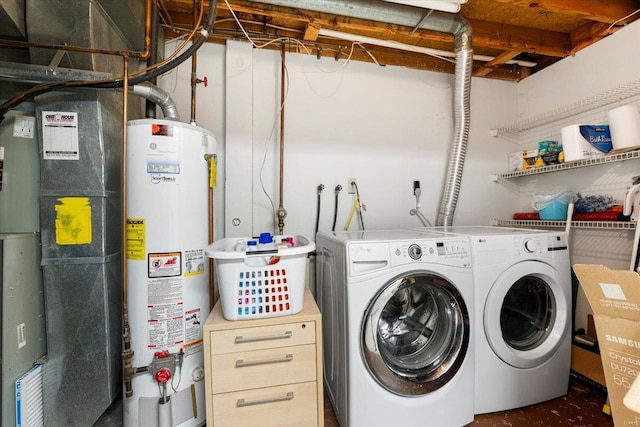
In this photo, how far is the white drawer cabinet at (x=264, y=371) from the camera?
1.13 metres

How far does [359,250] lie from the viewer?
50.9 inches

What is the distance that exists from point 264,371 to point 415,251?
875 millimetres

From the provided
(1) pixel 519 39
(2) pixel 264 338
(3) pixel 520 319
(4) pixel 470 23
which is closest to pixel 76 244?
(2) pixel 264 338

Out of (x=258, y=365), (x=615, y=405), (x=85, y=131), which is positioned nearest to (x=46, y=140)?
(x=85, y=131)

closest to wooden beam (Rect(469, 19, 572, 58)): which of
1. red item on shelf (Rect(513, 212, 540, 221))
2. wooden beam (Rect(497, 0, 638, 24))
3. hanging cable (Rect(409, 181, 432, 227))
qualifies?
wooden beam (Rect(497, 0, 638, 24))

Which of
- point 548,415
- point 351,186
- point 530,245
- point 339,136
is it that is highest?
point 339,136

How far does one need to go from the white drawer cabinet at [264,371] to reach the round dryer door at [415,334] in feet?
0.90

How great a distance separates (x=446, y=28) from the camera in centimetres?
187

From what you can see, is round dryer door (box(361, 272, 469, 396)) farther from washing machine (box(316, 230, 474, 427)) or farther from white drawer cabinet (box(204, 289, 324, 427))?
white drawer cabinet (box(204, 289, 324, 427))

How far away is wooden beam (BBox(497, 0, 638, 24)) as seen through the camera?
1.66 metres

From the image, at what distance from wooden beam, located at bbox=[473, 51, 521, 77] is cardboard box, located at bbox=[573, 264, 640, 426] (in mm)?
1943

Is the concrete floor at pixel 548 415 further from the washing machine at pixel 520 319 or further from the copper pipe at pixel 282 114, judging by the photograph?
the copper pipe at pixel 282 114

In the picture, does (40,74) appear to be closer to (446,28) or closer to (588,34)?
(446,28)

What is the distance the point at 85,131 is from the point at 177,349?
3.84 feet
